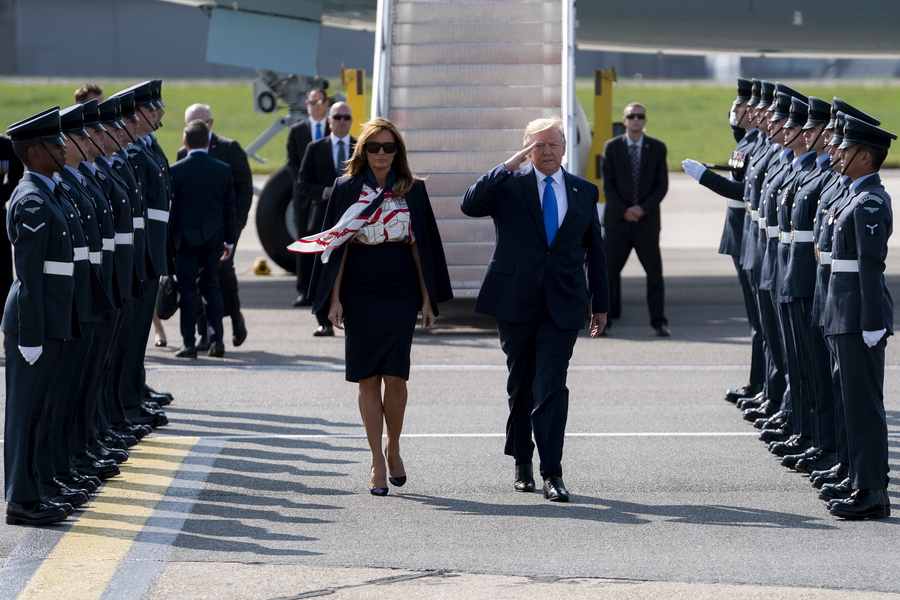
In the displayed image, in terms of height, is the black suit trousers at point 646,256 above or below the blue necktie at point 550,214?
below

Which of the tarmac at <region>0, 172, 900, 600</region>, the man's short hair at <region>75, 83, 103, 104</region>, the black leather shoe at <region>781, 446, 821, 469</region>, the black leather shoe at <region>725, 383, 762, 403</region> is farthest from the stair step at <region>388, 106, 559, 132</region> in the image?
the black leather shoe at <region>781, 446, 821, 469</region>

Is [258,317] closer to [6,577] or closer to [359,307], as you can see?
[359,307]

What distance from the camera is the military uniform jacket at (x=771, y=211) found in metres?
7.23

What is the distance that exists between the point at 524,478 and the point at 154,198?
334 cm

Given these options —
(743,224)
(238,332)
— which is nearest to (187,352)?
(238,332)

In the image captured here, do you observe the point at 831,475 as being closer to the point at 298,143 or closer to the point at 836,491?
the point at 836,491

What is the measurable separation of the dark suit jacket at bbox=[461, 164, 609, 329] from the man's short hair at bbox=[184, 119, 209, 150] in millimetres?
4215

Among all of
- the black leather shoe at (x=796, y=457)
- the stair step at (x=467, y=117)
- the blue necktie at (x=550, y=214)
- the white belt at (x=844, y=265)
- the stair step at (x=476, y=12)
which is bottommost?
the black leather shoe at (x=796, y=457)

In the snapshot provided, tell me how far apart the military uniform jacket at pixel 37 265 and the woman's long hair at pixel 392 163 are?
4.77 ft

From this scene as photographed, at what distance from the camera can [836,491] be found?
6.16 meters

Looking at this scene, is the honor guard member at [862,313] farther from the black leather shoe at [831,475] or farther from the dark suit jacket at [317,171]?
the dark suit jacket at [317,171]

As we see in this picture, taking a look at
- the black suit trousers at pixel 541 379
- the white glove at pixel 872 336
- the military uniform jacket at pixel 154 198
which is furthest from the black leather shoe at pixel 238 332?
the white glove at pixel 872 336

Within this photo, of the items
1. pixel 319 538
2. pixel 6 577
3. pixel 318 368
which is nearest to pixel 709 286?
pixel 318 368

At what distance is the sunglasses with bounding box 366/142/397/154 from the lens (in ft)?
20.9
